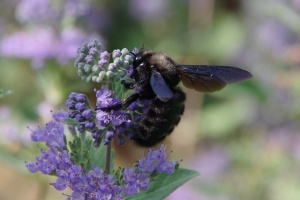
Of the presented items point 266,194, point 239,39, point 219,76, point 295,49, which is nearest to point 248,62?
point 239,39

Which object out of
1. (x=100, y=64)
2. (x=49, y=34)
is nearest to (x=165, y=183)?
(x=100, y=64)

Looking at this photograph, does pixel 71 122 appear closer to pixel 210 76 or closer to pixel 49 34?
pixel 210 76

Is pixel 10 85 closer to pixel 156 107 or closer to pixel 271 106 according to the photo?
pixel 271 106

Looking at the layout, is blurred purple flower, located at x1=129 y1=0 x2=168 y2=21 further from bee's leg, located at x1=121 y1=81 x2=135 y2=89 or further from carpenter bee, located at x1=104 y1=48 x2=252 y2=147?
bee's leg, located at x1=121 y1=81 x2=135 y2=89

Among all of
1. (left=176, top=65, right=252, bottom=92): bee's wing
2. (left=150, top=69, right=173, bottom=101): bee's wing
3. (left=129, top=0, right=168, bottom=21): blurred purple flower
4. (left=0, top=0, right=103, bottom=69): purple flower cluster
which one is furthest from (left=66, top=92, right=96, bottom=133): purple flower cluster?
(left=129, top=0, right=168, bottom=21): blurred purple flower

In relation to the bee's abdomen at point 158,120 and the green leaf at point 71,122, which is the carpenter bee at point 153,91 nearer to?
the bee's abdomen at point 158,120

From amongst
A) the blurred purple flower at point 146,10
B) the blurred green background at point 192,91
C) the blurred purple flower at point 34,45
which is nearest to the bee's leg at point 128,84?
the blurred green background at point 192,91

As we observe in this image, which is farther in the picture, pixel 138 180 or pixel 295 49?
pixel 295 49
